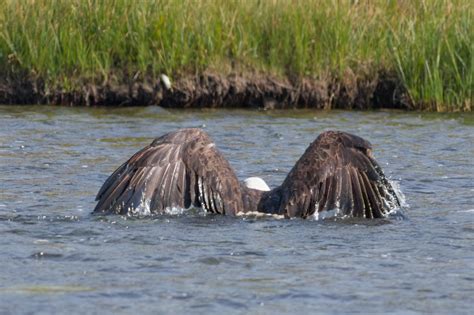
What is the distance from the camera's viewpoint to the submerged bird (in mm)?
7172

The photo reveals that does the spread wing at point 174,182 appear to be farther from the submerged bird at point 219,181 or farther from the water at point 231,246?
the water at point 231,246

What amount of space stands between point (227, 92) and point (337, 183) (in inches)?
200

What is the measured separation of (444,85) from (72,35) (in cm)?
352

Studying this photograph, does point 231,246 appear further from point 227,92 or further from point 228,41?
point 228,41

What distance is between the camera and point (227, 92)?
12242mm

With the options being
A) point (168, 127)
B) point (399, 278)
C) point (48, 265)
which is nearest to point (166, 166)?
point (48, 265)

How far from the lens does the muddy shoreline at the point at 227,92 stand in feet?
39.9

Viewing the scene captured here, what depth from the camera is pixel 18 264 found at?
6.05 m

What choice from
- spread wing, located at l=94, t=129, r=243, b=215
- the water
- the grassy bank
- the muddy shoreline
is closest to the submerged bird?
spread wing, located at l=94, t=129, r=243, b=215

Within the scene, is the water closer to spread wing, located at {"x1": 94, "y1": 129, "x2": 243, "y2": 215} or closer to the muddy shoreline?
spread wing, located at {"x1": 94, "y1": 129, "x2": 243, "y2": 215}

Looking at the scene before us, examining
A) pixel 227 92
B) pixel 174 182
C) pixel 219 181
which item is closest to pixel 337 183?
pixel 219 181

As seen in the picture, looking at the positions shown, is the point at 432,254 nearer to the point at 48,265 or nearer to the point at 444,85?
the point at 48,265

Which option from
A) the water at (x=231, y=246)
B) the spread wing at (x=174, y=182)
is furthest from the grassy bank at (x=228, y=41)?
the spread wing at (x=174, y=182)

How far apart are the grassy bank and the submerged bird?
186 inches
